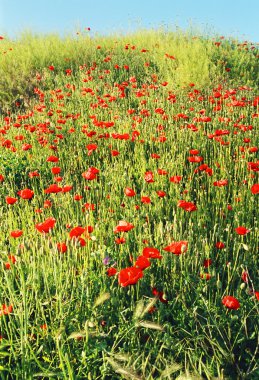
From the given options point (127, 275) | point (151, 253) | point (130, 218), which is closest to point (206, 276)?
point (151, 253)

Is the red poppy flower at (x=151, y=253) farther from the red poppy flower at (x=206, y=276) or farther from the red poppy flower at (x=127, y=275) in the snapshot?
the red poppy flower at (x=206, y=276)

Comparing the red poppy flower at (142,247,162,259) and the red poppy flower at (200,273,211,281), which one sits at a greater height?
the red poppy flower at (142,247,162,259)

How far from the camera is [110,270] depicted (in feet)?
6.97

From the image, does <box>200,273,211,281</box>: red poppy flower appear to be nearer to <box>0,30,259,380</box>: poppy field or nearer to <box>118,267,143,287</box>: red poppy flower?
<box>0,30,259,380</box>: poppy field

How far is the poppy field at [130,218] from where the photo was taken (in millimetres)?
1872

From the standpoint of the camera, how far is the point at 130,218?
→ 3.00m

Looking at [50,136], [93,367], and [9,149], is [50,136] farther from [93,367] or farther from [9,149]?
[93,367]

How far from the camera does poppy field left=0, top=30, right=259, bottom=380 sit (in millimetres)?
1872

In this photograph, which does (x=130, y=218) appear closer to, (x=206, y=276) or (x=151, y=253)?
(x=206, y=276)

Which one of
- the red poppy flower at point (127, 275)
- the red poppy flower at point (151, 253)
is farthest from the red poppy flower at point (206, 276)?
the red poppy flower at point (127, 275)

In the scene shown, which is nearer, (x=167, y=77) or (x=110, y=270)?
(x=110, y=270)

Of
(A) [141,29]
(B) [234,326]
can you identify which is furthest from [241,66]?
(B) [234,326]

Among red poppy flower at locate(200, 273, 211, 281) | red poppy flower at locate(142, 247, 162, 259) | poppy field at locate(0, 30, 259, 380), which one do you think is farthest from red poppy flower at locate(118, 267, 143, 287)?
red poppy flower at locate(200, 273, 211, 281)

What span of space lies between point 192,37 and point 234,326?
33.6ft
